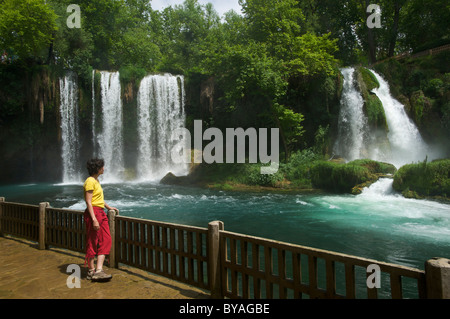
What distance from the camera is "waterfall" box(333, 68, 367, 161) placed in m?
20.6

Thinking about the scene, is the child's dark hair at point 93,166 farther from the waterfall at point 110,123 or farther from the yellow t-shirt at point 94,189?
the waterfall at point 110,123

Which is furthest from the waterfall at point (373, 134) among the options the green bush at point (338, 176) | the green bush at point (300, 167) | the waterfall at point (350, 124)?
the green bush at point (338, 176)

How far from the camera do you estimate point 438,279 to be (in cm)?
257

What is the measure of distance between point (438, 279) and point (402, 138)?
66.7 ft

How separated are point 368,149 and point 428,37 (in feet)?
A: 55.3

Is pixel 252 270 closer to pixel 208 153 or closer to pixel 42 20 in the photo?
pixel 208 153

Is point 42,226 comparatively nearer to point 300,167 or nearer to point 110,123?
point 300,167

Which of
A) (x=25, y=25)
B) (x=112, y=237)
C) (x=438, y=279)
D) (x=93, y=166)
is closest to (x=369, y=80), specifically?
(x=112, y=237)

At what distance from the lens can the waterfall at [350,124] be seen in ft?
67.7

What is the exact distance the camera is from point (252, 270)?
148 inches

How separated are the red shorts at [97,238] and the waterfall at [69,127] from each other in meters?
21.5

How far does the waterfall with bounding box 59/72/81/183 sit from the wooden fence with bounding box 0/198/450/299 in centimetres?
1846
